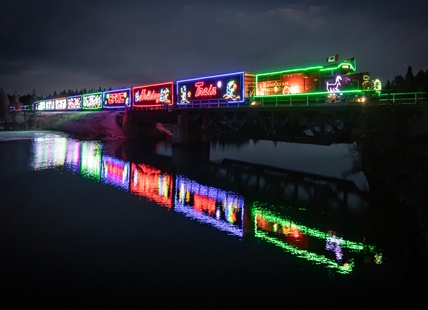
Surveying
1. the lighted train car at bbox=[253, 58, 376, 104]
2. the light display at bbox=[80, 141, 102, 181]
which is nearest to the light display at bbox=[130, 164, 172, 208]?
the light display at bbox=[80, 141, 102, 181]

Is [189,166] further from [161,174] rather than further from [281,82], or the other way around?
[281,82]

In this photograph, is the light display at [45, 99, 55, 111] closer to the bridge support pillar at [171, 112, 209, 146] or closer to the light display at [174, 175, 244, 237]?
the bridge support pillar at [171, 112, 209, 146]

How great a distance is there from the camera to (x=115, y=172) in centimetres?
3119

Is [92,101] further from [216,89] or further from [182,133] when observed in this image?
[216,89]

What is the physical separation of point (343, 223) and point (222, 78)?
28743 mm

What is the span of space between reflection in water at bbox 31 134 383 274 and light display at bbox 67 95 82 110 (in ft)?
180

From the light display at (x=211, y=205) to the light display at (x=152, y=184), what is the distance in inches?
26.0

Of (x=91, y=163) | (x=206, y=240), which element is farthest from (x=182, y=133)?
(x=206, y=240)

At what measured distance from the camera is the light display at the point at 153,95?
5444cm

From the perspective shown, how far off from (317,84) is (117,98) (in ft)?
156

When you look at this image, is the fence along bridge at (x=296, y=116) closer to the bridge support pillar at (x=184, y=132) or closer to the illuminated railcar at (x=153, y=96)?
the bridge support pillar at (x=184, y=132)

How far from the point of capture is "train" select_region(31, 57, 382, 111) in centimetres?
3059

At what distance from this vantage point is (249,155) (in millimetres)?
45625

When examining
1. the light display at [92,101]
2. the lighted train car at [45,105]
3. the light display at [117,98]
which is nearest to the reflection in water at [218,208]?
the light display at [117,98]
